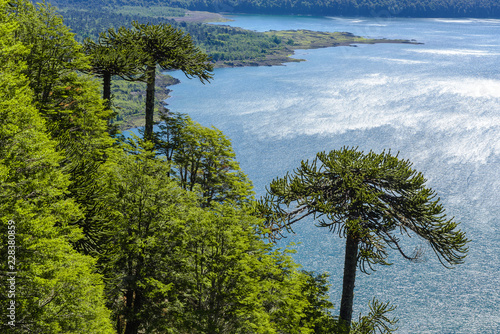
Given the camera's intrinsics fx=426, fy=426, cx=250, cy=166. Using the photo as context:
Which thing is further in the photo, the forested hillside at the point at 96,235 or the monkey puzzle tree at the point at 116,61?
the monkey puzzle tree at the point at 116,61

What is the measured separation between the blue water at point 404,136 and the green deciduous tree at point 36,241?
46.1 meters

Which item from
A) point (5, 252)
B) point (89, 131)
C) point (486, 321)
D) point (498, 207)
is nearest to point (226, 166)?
point (89, 131)

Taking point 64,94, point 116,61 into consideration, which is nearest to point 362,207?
point 64,94

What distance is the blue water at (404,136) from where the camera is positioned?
5975 cm

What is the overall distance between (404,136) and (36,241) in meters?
108

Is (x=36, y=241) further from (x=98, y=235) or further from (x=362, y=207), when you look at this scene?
(x=362, y=207)

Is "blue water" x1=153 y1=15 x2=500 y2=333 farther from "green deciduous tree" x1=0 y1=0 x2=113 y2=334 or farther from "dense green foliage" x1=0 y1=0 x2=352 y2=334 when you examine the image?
"green deciduous tree" x1=0 y1=0 x2=113 y2=334

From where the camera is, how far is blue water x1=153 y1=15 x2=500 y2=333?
59750 millimetres

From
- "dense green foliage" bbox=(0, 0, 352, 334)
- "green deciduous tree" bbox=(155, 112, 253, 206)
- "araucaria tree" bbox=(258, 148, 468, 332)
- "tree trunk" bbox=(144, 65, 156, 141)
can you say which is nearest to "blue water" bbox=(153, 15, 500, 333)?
"green deciduous tree" bbox=(155, 112, 253, 206)

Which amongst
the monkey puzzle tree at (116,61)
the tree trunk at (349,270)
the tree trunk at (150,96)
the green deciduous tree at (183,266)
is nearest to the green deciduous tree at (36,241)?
the green deciduous tree at (183,266)

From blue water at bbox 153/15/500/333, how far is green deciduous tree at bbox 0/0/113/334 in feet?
151

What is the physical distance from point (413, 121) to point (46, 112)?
4510 inches

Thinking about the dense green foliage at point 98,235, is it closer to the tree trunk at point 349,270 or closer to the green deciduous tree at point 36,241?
the green deciduous tree at point 36,241

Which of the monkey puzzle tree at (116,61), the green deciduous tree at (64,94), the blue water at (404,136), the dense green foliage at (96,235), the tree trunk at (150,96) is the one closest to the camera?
the dense green foliage at (96,235)
